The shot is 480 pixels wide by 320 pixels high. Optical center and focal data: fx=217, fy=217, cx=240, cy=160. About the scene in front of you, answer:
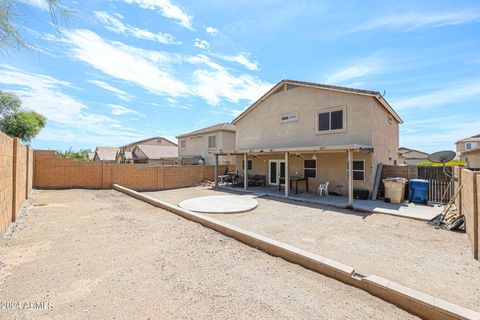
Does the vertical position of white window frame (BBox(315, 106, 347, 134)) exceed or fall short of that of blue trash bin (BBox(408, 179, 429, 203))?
it exceeds it

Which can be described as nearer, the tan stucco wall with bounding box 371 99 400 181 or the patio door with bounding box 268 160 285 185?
the tan stucco wall with bounding box 371 99 400 181

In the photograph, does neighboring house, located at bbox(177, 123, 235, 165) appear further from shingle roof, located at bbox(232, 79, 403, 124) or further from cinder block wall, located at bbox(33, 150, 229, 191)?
cinder block wall, located at bbox(33, 150, 229, 191)

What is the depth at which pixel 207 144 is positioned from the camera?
2338 centimetres

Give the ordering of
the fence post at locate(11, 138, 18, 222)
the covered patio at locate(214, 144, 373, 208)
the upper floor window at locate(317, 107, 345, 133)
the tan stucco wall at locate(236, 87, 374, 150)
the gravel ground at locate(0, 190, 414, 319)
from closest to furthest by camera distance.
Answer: the gravel ground at locate(0, 190, 414, 319)
the fence post at locate(11, 138, 18, 222)
the covered patio at locate(214, 144, 373, 208)
the tan stucco wall at locate(236, 87, 374, 150)
the upper floor window at locate(317, 107, 345, 133)

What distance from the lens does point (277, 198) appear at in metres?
11.5

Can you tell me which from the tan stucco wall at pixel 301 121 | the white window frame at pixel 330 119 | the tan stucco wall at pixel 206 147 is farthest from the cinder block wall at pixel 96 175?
the white window frame at pixel 330 119

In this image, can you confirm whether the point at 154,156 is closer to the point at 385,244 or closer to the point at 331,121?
the point at 331,121

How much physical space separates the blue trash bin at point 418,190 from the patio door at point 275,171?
22.3 feet

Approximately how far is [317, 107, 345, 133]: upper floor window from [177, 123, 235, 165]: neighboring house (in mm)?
10184

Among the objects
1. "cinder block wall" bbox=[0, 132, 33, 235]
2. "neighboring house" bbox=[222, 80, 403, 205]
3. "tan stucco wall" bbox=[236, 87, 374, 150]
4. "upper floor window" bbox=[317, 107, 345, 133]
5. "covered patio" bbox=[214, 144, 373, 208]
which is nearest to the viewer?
"cinder block wall" bbox=[0, 132, 33, 235]

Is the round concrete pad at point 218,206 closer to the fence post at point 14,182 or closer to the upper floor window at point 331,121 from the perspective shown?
the fence post at point 14,182

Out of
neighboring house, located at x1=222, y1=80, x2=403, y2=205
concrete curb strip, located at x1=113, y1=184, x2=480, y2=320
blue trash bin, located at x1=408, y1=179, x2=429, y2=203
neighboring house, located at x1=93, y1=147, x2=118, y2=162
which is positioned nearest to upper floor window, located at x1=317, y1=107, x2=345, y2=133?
neighboring house, located at x1=222, y1=80, x2=403, y2=205

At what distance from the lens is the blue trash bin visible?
9.58 meters

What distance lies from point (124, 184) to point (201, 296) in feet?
46.0
